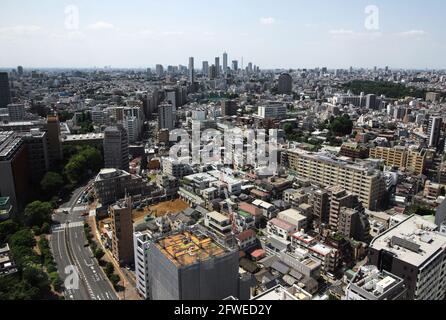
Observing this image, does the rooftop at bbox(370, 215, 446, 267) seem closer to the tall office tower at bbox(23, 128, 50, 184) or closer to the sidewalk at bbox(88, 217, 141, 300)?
the sidewalk at bbox(88, 217, 141, 300)

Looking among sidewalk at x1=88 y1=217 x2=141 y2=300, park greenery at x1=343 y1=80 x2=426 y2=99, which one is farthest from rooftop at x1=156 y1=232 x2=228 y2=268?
park greenery at x1=343 y1=80 x2=426 y2=99

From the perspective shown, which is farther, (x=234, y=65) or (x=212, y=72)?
(x=234, y=65)

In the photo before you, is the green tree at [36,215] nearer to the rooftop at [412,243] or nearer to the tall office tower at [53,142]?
the tall office tower at [53,142]

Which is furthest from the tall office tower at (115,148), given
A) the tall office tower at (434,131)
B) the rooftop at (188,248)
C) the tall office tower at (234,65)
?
the tall office tower at (234,65)

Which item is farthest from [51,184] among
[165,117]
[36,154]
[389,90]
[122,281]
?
[389,90]

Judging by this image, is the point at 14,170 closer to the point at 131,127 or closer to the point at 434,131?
the point at 131,127

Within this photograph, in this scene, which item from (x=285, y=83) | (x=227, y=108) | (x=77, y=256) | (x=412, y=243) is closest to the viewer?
(x=412, y=243)
